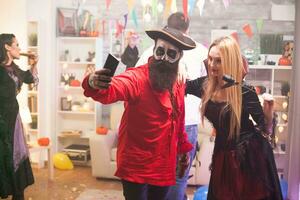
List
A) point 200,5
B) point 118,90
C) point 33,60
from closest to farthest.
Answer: point 118,90 → point 33,60 → point 200,5

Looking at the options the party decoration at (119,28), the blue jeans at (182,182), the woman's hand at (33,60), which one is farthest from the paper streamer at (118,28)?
the blue jeans at (182,182)

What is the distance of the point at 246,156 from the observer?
74.8 inches

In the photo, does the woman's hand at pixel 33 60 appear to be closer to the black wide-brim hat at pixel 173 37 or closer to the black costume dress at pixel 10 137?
the black costume dress at pixel 10 137

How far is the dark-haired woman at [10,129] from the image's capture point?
3.03 metres

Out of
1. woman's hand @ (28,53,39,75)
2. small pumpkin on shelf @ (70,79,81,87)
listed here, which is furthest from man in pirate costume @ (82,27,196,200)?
small pumpkin on shelf @ (70,79,81,87)

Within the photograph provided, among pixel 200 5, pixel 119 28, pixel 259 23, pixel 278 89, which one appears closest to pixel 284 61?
pixel 278 89

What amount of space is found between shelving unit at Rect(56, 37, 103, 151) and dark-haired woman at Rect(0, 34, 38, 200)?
4.45 feet

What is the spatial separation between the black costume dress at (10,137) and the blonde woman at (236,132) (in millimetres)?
1834

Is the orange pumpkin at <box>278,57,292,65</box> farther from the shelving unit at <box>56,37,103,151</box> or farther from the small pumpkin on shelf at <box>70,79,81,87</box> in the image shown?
the small pumpkin on shelf at <box>70,79,81,87</box>

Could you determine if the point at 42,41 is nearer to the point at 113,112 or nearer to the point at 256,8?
the point at 113,112

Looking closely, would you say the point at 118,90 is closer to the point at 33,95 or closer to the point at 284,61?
the point at 284,61

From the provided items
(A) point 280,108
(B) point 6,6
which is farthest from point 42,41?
(A) point 280,108

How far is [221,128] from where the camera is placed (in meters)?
1.91

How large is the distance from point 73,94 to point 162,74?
9.55 ft
